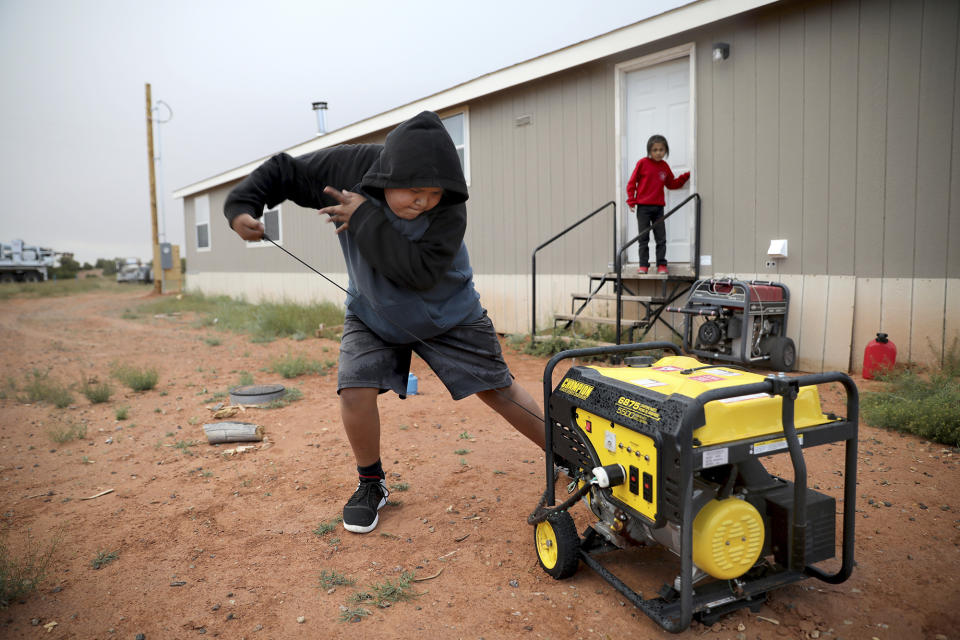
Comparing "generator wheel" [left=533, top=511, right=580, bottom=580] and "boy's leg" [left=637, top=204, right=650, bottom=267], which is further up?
"boy's leg" [left=637, top=204, right=650, bottom=267]

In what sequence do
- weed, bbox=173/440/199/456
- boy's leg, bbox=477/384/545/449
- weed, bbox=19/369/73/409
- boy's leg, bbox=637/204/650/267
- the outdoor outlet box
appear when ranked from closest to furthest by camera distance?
boy's leg, bbox=477/384/545/449
weed, bbox=173/440/199/456
weed, bbox=19/369/73/409
the outdoor outlet box
boy's leg, bbox=637/204/650/267

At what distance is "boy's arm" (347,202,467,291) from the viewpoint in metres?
2.24

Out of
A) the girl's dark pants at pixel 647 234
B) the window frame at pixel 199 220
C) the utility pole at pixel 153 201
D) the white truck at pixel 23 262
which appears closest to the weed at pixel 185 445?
the girl's dark pants at pixel 647 234

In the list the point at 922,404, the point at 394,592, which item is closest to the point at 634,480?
the point at 394,592

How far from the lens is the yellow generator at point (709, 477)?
168 centimetres

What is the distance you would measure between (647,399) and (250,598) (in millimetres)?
1575

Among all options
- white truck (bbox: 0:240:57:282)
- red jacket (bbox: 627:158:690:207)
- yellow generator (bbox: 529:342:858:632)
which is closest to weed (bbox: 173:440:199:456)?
yellow generator (bbox: 529:342:858:632)

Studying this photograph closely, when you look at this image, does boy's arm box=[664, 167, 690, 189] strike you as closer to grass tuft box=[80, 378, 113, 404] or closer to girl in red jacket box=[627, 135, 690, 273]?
girl in red jacket box=[627, 135, 690, 273]

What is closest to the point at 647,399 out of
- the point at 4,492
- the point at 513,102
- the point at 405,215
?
the point at 405,215

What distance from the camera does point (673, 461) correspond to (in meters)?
1.67

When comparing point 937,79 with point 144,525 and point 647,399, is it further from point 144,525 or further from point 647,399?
point 144,525

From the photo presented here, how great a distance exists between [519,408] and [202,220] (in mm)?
18937

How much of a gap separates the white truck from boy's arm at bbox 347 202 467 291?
3755 cm

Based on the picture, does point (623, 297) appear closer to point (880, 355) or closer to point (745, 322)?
point (745, 322)
